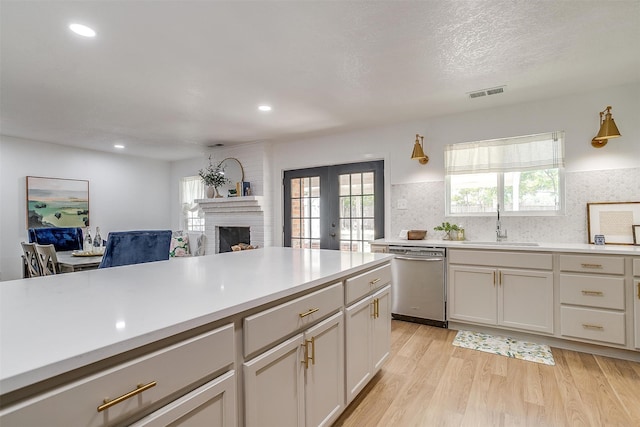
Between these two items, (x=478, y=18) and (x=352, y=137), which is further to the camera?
(x=352, y=137)

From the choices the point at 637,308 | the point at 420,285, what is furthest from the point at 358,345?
the point at 637,308

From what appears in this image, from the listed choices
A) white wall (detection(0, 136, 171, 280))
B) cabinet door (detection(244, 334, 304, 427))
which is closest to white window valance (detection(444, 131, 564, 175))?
cabinet door (detection(244, 334, 304, 427))

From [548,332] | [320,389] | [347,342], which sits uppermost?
[347,342]

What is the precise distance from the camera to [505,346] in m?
2.88

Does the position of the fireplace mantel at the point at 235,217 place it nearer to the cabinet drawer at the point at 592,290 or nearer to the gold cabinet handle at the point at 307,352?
the gold cabinet handle at the point at 307,352

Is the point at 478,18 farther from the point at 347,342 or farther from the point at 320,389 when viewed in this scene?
the point at 320,389

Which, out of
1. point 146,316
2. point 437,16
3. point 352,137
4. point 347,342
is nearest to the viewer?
point 146,316

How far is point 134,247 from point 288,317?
1.99m

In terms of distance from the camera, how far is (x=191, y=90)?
2.99 meters

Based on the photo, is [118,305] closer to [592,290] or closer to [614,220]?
[592,290]

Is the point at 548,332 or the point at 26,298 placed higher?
the point at 26,298

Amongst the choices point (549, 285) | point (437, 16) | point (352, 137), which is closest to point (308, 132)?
point (352, 137)

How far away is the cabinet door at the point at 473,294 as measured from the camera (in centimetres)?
307

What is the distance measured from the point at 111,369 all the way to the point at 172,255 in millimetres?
5625
